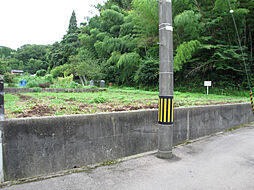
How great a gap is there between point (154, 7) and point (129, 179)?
16.4m

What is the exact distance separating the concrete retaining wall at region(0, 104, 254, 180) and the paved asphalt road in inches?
8.4

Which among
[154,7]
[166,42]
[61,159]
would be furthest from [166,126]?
[154,7]

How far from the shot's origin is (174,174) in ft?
10.0

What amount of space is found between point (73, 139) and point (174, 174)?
1.63 meters

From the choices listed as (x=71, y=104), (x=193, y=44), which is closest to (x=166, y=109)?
(x=71, y=104)

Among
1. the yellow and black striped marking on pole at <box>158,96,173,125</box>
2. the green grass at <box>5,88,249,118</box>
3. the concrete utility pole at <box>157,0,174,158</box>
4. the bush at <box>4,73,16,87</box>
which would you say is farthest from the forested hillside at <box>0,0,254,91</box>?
the yellow and black striped marking on pole at <box>158,96,173,125</box>

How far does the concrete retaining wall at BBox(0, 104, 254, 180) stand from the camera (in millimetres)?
2580

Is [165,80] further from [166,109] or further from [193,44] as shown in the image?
[193,44]

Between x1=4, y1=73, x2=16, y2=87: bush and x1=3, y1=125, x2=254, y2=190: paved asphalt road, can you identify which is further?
x1=4, y1=73, x2=16, y2=87: bush

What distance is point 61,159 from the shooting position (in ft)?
9.53

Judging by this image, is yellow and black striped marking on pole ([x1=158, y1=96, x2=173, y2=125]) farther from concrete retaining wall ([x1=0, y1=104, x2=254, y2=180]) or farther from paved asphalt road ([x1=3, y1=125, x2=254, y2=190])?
paved asphalt road ([x1=3, y1=125, x2=254, y2=190])

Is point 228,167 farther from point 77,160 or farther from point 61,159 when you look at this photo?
point 61,159

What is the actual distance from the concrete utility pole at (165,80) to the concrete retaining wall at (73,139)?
414 mm

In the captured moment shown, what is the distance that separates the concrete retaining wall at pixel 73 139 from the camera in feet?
8.46
